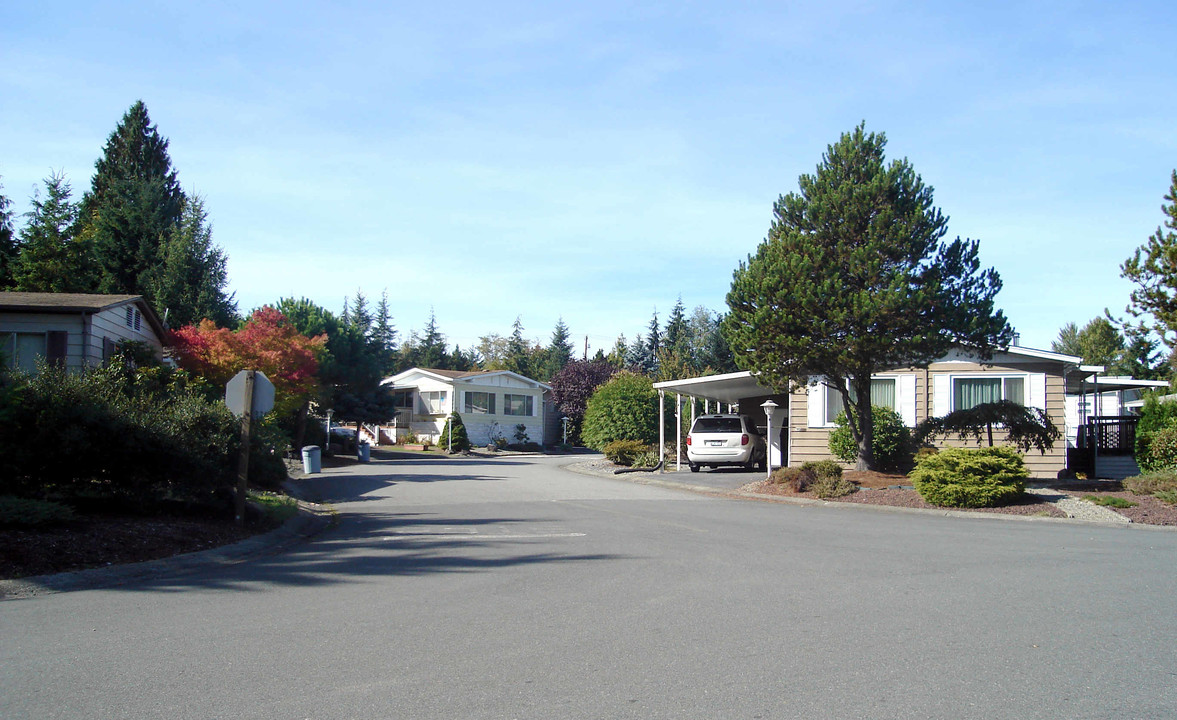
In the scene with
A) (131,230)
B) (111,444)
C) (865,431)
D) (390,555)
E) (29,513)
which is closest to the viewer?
(29,513)

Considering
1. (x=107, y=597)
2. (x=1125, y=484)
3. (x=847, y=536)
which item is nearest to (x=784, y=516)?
(x=847, y=536)

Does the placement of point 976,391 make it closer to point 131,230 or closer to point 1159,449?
point 1159,449

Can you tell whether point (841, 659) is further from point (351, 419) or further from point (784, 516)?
point (351, 419)

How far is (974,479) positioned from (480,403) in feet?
121

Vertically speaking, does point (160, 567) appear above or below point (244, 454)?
below

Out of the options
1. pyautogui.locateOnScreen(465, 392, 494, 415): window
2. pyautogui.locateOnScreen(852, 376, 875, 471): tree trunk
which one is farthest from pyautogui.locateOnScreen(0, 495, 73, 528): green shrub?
pyautogui.locateOnScreen(465, 392, 494, 415): window

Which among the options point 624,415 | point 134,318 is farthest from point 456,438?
point 134,318

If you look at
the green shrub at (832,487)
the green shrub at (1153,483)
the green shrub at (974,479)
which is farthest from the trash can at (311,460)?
the green shrub at (1153,483)

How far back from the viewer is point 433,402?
5072 cm

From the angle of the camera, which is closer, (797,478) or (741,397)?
(797,478)

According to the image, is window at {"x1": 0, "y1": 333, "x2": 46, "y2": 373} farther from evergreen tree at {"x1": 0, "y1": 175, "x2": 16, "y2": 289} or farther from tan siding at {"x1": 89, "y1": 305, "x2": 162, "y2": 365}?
evergreen tree at {"x1": 0, "y1": 175, "x2": 16, "y2": 289}

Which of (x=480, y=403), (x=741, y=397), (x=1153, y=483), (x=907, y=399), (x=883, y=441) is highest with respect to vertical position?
(x=480, y=403)

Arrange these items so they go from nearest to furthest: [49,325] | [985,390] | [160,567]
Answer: [160,567]
[49,325]
[985,390]

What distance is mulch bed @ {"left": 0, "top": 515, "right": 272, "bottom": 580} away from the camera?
8.59 metres
